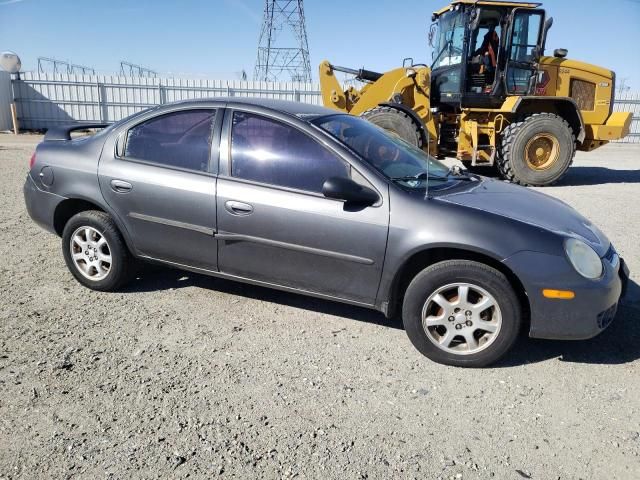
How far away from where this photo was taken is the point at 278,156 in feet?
11.0

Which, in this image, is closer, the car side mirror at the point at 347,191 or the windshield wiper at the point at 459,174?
the car side mirror at the point at 347,191

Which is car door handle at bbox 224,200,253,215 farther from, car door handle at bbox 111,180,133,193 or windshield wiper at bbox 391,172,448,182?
windshield wiper at bbox 391,172,448,182

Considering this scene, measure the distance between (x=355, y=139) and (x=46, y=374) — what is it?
2474mm

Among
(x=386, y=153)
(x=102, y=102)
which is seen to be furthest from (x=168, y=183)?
(x=102, y=102)

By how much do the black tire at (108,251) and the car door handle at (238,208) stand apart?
107 cm

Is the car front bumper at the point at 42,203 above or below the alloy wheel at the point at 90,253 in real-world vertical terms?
above

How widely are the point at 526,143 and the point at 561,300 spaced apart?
762 cm

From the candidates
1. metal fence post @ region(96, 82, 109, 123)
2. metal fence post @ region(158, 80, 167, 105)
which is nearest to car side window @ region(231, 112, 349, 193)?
metal fence post @ region(158, 80, 167, 105)

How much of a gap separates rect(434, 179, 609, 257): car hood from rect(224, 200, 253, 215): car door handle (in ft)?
4.10

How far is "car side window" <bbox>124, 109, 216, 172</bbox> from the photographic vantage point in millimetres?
3590

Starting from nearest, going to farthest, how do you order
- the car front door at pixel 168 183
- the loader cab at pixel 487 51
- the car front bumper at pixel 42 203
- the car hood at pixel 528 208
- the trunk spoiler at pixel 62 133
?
the car hood at pixel 528 208, the car front door at pixel 168 183, the car front bumper at pixel 42 203, the trunk spoiler at pixel 62 133, the loader cab at pixel 487 51

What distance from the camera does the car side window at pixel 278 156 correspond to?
3.25 meters

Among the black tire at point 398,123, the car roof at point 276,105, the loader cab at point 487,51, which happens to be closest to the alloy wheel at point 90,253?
the car roof at point 276,105

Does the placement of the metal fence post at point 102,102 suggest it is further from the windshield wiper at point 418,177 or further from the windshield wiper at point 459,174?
the windshield wiper at point 418,177
